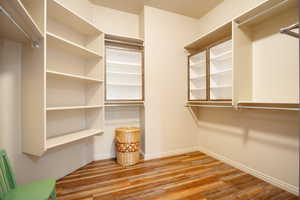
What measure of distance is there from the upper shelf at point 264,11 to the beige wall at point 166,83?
3.93ft

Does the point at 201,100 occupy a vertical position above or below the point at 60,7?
below

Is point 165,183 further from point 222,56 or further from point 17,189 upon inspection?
point 222,56

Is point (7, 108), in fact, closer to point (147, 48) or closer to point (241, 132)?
point (147, 48)

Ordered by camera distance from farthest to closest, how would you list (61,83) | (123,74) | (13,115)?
(123,74)
(61,83)
(13,115)

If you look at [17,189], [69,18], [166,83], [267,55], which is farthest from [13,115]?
[267,55]

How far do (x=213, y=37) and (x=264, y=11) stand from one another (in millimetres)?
788

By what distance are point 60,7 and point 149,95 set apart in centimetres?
172

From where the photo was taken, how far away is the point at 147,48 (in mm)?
2625

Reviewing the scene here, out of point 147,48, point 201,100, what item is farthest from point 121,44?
point 201,100

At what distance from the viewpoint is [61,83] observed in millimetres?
1996

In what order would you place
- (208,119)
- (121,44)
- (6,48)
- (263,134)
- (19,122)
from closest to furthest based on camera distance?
(6,48) < (19,122) < (263,134) < (121,44) < (208,119)

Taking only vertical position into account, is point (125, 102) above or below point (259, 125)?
above

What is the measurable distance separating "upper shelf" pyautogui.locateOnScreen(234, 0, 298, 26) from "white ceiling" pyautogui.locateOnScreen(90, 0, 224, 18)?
37.5 inches

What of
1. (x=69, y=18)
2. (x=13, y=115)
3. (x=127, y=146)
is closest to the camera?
(x=13, y=115)
